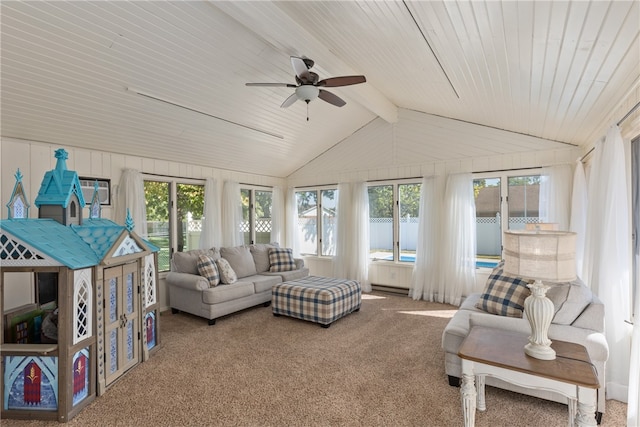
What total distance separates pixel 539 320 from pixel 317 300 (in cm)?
265

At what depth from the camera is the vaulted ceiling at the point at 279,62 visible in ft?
6.64

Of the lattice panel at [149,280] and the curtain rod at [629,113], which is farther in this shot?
the lattice panel at [149,280]

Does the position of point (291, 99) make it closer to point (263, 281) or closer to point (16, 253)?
point (16, 253)

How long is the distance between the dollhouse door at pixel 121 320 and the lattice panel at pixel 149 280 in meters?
0.18

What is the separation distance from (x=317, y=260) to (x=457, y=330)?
178 inches

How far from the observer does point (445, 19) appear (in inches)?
86.4

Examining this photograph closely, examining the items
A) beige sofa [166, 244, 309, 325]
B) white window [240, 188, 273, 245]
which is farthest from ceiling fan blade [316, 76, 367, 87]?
white window [240, 188, 273, 245]

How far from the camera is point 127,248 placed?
2.95 m

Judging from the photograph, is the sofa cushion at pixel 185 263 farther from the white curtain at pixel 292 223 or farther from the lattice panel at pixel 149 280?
the white curtain at pixel 292 223

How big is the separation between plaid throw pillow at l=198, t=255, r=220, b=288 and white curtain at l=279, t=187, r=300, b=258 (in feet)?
8.89

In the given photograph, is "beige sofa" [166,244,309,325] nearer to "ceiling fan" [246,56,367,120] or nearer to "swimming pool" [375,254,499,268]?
"swimming pool" [375,254,499,268]

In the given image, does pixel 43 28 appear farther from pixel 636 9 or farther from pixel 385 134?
pixel 385 134

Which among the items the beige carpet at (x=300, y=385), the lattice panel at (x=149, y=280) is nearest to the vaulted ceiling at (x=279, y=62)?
the lattice panel at (x=149, y=280)

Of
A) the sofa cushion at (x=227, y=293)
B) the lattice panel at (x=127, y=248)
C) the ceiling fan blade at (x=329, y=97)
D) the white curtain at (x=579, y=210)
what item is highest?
the ceiling fan blade at (x=329, y=97)
